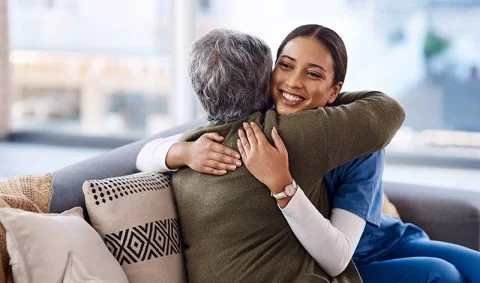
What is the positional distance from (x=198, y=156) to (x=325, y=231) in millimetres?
331

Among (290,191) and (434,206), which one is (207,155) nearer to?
(290,191)

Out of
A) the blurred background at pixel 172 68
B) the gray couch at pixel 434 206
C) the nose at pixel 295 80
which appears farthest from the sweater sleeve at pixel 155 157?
the blurred background at pixel 172 68

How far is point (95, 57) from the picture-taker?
4023 millimetres

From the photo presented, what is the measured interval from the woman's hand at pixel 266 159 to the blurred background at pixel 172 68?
6.33 ft

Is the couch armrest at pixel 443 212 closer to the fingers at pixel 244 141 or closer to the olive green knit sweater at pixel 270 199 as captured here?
the olive green knit sweater at pixel 270 199

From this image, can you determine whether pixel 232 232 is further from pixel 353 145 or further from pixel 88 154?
pixel 88 154

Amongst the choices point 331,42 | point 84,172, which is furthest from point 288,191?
point 84,172

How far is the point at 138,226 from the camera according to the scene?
167cm

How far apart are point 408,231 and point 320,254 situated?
548mm

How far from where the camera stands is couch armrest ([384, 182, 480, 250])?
2.27 m

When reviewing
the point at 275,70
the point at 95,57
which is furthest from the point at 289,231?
the point at 95,57

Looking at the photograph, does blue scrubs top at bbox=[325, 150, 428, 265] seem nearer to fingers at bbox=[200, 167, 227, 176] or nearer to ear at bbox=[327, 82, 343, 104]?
ear at bbox=[327, 82, 343, 104]

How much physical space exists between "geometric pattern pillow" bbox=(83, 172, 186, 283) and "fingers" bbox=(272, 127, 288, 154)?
1.11 feet

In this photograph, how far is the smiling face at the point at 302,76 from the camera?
1.64 m
